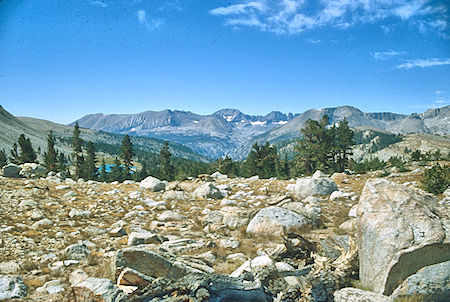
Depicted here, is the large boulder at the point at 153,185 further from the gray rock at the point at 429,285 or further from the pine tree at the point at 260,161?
the pine tree at the point at 260,161

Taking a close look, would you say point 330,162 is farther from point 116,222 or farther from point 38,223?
point 38,223

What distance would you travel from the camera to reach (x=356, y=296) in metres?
5.71

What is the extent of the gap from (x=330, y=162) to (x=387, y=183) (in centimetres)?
4042

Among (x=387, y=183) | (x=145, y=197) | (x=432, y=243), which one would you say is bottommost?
(x=145, y=197)

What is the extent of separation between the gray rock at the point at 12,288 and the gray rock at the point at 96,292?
1435mm

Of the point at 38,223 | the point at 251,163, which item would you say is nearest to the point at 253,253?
the point at 38,223

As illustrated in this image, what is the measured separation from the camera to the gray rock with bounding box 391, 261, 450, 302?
5.32 metres

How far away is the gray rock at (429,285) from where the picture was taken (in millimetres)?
5316

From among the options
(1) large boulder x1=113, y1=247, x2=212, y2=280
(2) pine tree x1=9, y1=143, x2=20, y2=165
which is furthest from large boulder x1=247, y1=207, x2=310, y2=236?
(2) pine tree x1=9, y1=143, x2=20, y2=165

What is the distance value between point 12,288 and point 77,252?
2497mm

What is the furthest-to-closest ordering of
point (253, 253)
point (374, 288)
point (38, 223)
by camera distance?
point (38, 223) < point (253, 253) < point (374, 288)

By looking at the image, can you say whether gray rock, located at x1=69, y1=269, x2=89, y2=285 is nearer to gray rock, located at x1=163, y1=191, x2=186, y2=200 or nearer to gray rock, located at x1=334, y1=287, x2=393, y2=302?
gray rock, located at x1=334, y1=287, x2=393, y2=302

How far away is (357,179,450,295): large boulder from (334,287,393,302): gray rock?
37 centimetres

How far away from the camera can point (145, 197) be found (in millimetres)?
19656
